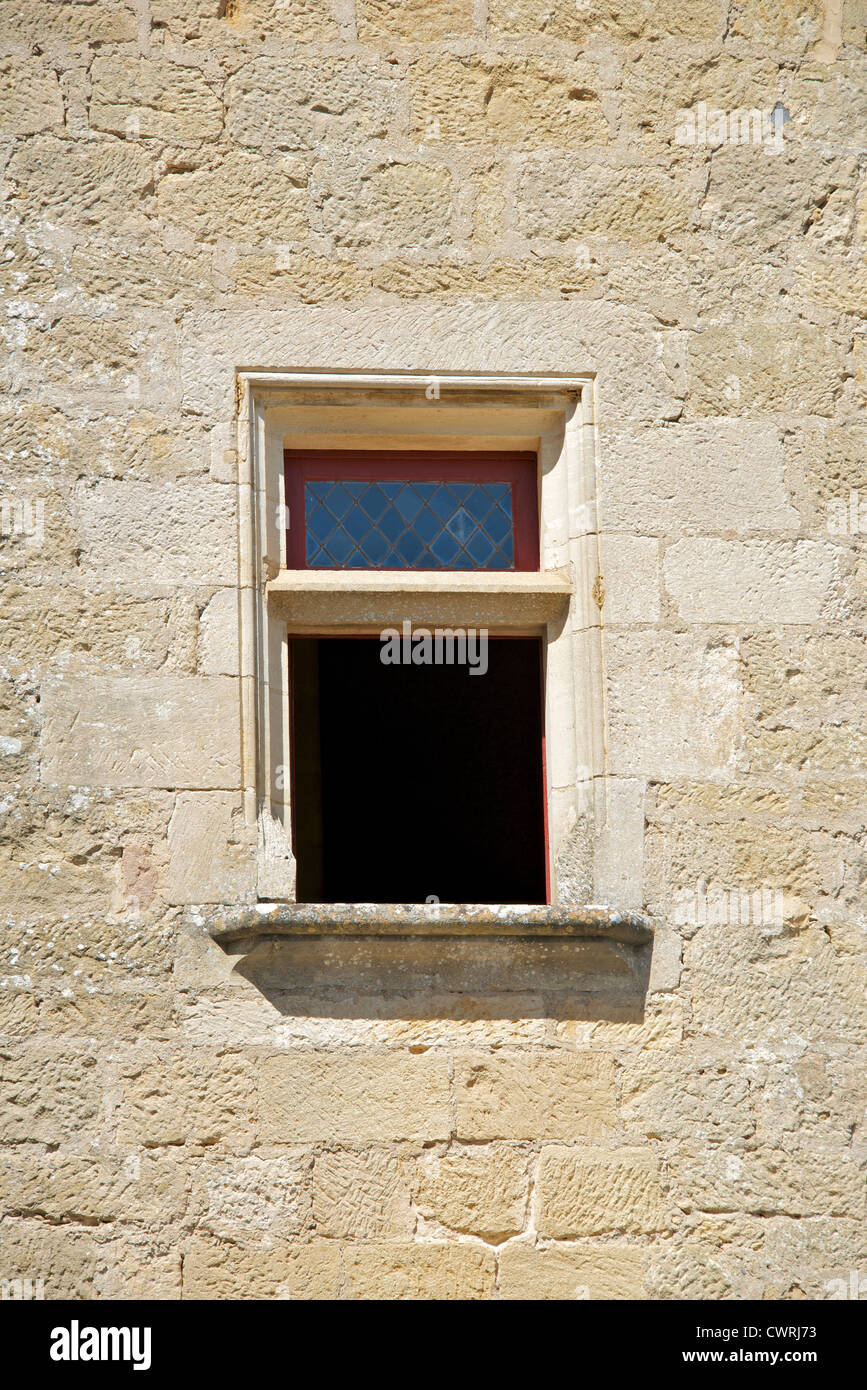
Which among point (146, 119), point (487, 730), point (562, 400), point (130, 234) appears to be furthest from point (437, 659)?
point (487, 730)

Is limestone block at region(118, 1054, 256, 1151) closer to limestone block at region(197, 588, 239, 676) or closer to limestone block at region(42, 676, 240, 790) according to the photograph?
limestone block at region(42, 676, 240, 790)

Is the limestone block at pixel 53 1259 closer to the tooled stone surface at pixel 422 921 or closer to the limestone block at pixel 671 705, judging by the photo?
the tooled stone surface at pixel 422 921

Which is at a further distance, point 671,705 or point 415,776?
point 415,776

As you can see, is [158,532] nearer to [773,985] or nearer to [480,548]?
[480,548]

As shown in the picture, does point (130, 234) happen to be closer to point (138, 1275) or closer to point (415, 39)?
point (415, 39)

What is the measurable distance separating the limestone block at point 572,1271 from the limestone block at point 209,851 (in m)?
0.97

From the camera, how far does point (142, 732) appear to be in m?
3.57

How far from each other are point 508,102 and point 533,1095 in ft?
7.78

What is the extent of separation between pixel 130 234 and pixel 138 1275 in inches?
93.1

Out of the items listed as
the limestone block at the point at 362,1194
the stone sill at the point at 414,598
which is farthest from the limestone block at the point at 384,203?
the limestone block at the point at 362,1194

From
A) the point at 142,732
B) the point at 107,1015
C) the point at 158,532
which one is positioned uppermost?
the point at 158,532

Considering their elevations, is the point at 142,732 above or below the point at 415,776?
below

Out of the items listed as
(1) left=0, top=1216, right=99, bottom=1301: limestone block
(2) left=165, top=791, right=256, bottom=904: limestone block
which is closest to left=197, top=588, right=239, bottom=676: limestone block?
(2) left=165, top=791, right=256, bottom=904: limestone block

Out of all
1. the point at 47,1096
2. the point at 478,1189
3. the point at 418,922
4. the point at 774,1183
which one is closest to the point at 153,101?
the point at 418,922
